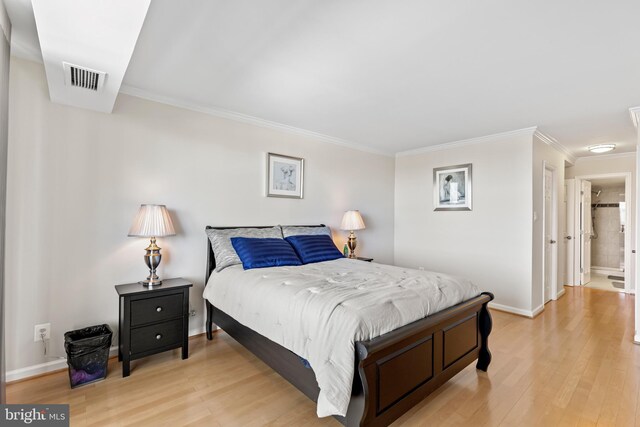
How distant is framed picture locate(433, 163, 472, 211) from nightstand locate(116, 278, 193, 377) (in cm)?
384

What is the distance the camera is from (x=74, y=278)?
8.32 feet

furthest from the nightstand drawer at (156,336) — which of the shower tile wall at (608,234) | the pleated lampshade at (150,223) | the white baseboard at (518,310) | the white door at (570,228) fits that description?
the shower tile wall at (608,234)

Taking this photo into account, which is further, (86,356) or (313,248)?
(313,248)

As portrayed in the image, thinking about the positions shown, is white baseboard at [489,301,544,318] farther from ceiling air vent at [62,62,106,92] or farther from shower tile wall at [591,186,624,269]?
ceiling air vent at [62,62,106,92]

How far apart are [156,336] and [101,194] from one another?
1.30 m

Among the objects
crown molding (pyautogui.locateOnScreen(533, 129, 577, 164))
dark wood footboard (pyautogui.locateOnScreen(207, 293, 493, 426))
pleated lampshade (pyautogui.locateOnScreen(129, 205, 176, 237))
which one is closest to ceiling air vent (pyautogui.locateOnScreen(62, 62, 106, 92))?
pleated lampshade (pyautogui.locateOnScreen(129, 205, 176, 237))

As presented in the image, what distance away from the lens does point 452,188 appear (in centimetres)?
471

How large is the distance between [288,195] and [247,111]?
113cm

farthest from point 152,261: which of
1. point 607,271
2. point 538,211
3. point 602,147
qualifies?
point 607,271

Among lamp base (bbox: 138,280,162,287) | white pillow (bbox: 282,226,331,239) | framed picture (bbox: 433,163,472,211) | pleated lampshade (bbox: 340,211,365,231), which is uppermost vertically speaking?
framed picture (bbox: 433,163,472,211)

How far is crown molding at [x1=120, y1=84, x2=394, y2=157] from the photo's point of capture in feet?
9.38

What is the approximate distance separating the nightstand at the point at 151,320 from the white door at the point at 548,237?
476 cm

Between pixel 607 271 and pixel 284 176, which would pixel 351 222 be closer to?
pixel 284 176

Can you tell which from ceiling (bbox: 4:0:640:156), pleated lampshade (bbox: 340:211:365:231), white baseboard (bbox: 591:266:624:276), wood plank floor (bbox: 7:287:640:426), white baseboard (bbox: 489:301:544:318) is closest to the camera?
ceiling (bbox: 4:0:640:156)
